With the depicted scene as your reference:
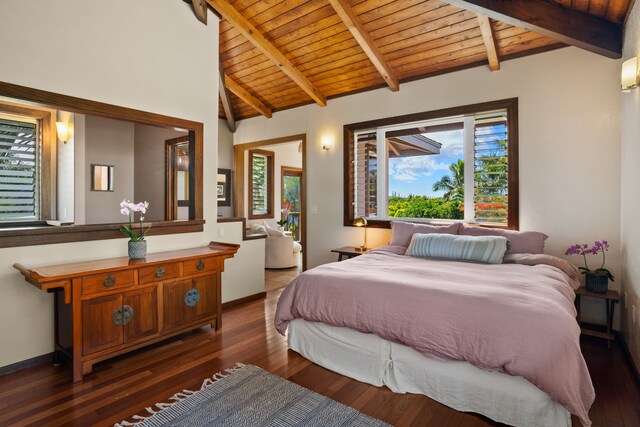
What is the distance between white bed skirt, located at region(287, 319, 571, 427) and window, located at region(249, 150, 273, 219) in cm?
492

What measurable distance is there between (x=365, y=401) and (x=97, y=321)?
6.46 feet

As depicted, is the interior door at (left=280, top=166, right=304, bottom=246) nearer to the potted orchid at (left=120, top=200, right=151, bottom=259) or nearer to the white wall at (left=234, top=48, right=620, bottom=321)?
the white wall at (left=234, top=48, right=620, bottom=321)

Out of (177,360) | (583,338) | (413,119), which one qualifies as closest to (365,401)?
(177,360)

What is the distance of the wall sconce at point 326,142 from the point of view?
17.5ft

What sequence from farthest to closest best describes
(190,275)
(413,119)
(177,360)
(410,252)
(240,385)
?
(413,119) < (410,252) < (190,275) < (177,360) < (240,385)

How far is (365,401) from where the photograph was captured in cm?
220

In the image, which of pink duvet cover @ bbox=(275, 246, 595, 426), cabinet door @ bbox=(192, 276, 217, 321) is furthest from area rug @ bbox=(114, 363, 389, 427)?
cabinet door @ bbox=(192, 276, 217, 321)

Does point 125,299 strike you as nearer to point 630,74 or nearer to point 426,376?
point 426,376

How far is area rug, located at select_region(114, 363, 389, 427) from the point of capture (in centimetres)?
199

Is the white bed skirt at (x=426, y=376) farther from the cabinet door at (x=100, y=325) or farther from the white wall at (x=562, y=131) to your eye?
the white wall at (x=562, y=131)

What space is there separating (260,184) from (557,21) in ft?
19.4

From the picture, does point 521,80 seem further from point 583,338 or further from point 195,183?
point 195,183

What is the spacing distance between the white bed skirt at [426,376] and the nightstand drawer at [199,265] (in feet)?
3.28

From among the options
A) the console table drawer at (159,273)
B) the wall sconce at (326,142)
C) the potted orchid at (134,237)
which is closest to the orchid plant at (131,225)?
the potted orchid at (134,237)
